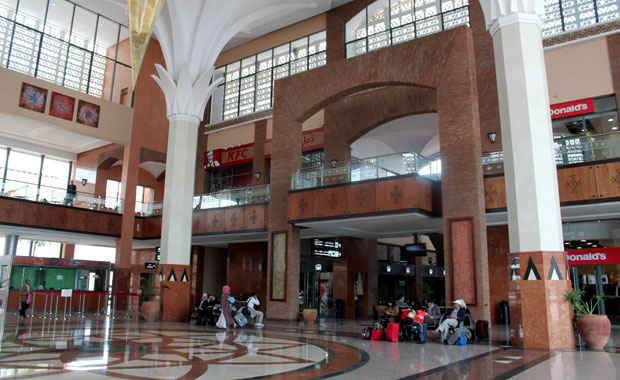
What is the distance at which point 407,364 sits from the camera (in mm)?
7238

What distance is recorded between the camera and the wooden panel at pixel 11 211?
859 inches

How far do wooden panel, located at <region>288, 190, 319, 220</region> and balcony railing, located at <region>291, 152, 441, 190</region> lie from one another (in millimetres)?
372

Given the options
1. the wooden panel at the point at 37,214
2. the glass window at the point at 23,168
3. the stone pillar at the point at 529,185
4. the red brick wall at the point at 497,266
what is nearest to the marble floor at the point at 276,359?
the stone pillar at the point at 529,185

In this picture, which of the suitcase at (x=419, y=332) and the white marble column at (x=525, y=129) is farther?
the suitcase at (x=419, y=332)

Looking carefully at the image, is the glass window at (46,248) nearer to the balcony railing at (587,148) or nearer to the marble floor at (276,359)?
the marble floor at (276,359)

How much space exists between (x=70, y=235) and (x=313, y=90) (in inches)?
609

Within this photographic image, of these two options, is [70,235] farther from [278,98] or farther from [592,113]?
[592,113]

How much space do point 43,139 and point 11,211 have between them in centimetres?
797

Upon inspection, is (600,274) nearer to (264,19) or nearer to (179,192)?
(179,192)

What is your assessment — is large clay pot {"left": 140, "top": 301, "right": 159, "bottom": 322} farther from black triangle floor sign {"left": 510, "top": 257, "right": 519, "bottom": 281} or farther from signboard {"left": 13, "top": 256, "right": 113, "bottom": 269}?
black triangle floor sign {"left": 510, "top": 257, "right": 519, "bottom": 281}

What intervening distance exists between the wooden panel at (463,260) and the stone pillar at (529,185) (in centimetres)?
371

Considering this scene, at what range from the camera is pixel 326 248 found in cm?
2300

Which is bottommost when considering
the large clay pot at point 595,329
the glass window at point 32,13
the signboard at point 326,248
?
the large clay pot at point 595,329

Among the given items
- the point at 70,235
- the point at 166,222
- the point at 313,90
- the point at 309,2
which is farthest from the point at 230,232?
the point at 309,2
